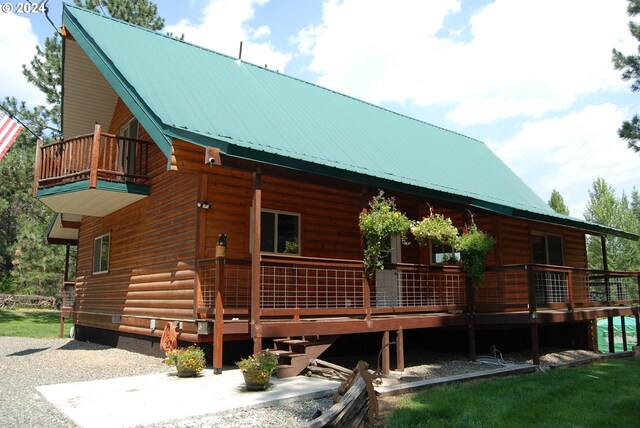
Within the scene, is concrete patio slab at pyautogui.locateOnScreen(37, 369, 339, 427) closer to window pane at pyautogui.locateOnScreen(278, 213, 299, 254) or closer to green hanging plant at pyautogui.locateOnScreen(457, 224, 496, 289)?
window pane at pyautogui.locateOnScreen(278, 213, 299, 254)

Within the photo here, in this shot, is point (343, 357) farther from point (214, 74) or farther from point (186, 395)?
point (214, 74)

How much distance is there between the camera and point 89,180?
466 inches

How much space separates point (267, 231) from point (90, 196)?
15.3ft

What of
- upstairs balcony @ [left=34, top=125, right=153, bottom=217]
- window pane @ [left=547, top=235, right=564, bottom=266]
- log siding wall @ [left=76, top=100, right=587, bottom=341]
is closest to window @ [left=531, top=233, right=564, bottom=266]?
window pane @ [left=547, top=235, right=564, bottom=266]

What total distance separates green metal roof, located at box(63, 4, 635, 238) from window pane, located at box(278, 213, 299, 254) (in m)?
1.71

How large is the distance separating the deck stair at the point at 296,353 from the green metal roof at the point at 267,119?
3.08m

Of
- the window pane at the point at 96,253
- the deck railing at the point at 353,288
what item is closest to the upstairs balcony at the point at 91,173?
the window pane at the point at 96,253

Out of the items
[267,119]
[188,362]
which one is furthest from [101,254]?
[188,362]

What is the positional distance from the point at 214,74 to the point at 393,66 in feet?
26.7

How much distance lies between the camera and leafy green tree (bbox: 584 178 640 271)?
45750 mm

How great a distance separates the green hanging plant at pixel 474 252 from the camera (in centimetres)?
1173

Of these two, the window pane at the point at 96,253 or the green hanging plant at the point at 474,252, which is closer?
the green hanging plant at the point at 474,252

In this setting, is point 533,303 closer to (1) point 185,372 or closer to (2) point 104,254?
(1) point 185,372

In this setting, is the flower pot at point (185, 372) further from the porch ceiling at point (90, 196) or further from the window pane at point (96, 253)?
the window pane at point (96, 253)
